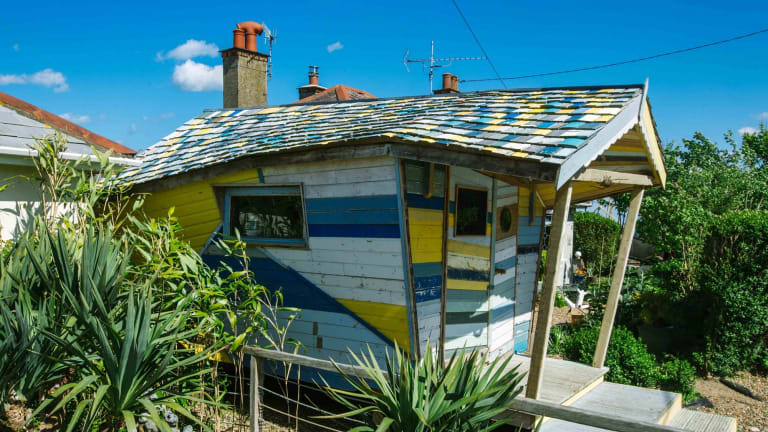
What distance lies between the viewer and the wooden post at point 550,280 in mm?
4574

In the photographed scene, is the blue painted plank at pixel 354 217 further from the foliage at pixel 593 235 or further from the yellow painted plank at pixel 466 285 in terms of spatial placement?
the foliage at pixel 593 235

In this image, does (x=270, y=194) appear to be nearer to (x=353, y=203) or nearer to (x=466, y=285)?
(x=353, y=203)

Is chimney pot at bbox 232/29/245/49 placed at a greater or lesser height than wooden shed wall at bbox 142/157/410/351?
greater

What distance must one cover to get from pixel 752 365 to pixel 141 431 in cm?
856

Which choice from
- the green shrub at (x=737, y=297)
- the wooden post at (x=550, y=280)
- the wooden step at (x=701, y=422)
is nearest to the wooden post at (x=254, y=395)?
the wooden post at (x=550, y=280)

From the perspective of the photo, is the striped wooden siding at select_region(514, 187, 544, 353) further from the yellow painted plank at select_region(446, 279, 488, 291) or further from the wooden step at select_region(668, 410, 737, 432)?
the wooden step at select_region(668, 410, 737, 432)

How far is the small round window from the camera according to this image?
303 inches

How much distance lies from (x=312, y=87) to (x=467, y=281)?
13684mm

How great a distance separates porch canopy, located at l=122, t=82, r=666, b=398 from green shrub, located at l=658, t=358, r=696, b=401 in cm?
132

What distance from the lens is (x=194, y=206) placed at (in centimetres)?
693

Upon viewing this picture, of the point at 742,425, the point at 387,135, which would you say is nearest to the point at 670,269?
the point at 742,425

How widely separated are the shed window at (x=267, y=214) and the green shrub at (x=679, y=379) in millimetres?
5191

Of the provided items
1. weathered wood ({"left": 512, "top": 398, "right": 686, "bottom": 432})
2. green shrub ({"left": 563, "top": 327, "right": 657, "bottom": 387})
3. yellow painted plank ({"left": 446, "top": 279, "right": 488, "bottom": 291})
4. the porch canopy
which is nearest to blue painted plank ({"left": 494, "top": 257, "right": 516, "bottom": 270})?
yellow painted plank ({"left": 446, "top": 279, "right": 488, "bottom": 291})

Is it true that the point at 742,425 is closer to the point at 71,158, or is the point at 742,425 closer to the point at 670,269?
the point at 670,269
